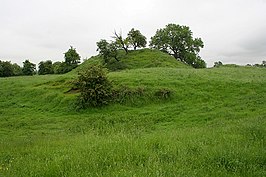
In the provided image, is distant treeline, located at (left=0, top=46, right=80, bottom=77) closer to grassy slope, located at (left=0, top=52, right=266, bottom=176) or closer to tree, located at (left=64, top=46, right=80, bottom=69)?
tree, located at (left=64, top=46, right=80, bottom=69)

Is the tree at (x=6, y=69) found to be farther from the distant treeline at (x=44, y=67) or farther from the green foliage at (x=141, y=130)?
the green foliage at (x=141, y=130)

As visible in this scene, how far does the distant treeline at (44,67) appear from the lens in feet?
227

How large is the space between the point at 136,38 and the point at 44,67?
23549 millimetres

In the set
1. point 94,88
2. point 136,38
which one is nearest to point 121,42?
point 136,38

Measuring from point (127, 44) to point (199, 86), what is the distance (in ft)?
129

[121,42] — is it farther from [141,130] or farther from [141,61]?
[141,130]

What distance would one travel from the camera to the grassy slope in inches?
336

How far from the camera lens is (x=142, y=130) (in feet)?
62.3

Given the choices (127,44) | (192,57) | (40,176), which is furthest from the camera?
(192,57)

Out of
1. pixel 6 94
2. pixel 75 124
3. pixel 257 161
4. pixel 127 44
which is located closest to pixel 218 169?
pixel 257 161

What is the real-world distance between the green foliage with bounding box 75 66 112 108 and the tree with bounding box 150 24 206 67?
50292mm

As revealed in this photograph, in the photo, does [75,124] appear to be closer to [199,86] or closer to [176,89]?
[176,89]

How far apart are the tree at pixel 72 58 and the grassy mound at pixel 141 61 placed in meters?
2.66

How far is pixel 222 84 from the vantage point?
3566cm
